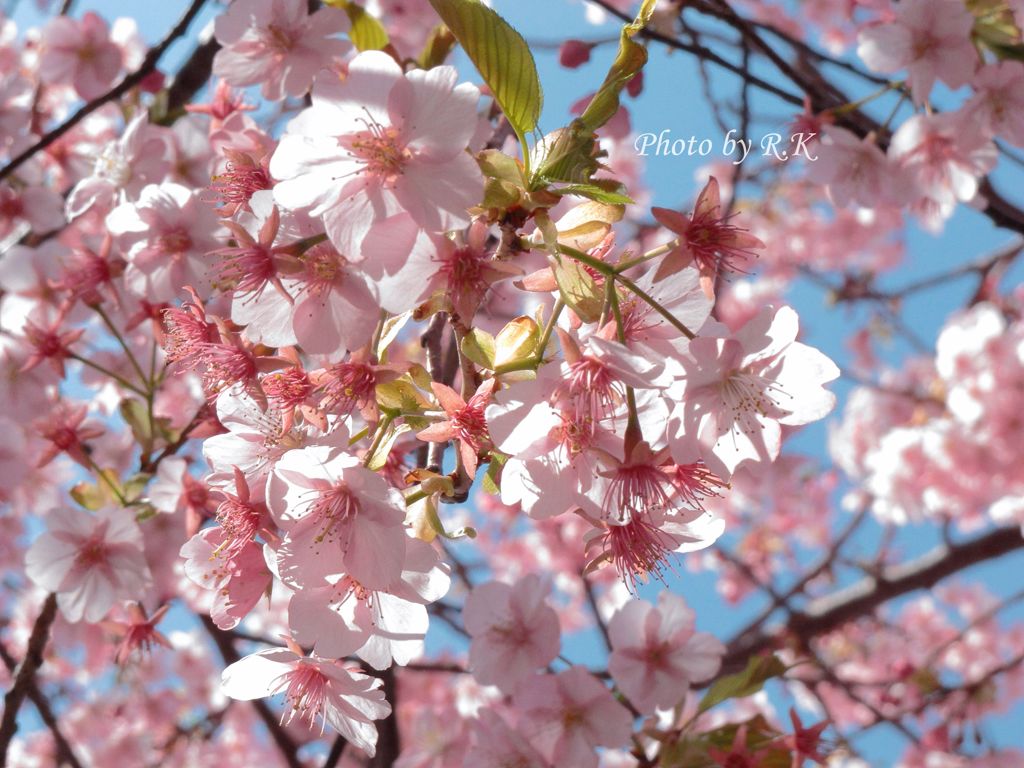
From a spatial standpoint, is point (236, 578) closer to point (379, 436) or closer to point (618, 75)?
point (379, 436)

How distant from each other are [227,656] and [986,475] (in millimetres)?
2990

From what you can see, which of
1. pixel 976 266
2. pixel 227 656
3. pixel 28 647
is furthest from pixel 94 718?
pixel 976 266

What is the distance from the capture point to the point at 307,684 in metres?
1.11

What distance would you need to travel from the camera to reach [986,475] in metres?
3.52

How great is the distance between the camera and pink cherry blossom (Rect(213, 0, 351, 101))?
62.7 inches

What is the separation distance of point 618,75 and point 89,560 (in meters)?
1.35

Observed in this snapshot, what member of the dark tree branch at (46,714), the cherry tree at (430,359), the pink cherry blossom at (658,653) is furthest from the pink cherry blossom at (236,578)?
the dark tree branch at (46,714)

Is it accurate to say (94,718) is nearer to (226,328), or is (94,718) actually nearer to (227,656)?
(227,656)

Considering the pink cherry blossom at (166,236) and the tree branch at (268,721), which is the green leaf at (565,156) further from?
the tree branch at (268,721)

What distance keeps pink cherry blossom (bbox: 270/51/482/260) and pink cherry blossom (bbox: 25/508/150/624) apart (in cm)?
100

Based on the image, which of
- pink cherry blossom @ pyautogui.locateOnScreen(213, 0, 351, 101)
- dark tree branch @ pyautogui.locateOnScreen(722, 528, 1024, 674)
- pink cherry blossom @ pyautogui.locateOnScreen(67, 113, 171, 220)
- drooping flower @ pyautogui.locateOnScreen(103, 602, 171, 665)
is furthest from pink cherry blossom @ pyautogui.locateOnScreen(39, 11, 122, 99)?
dark tree branch @ pyautogui.locateOnScreen(722, 528, 1024, 674)

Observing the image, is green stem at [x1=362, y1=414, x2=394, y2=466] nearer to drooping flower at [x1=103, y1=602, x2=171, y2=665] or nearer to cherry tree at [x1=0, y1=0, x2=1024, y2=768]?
cherry tree at [x1=0, y1=0, x2=1024, y2=768]

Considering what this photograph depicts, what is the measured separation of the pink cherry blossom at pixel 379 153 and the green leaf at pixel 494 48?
4.1 inches

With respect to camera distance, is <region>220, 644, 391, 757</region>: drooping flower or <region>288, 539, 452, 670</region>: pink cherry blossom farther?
<region>220, 644, 391, 757</region>: drooping flower
